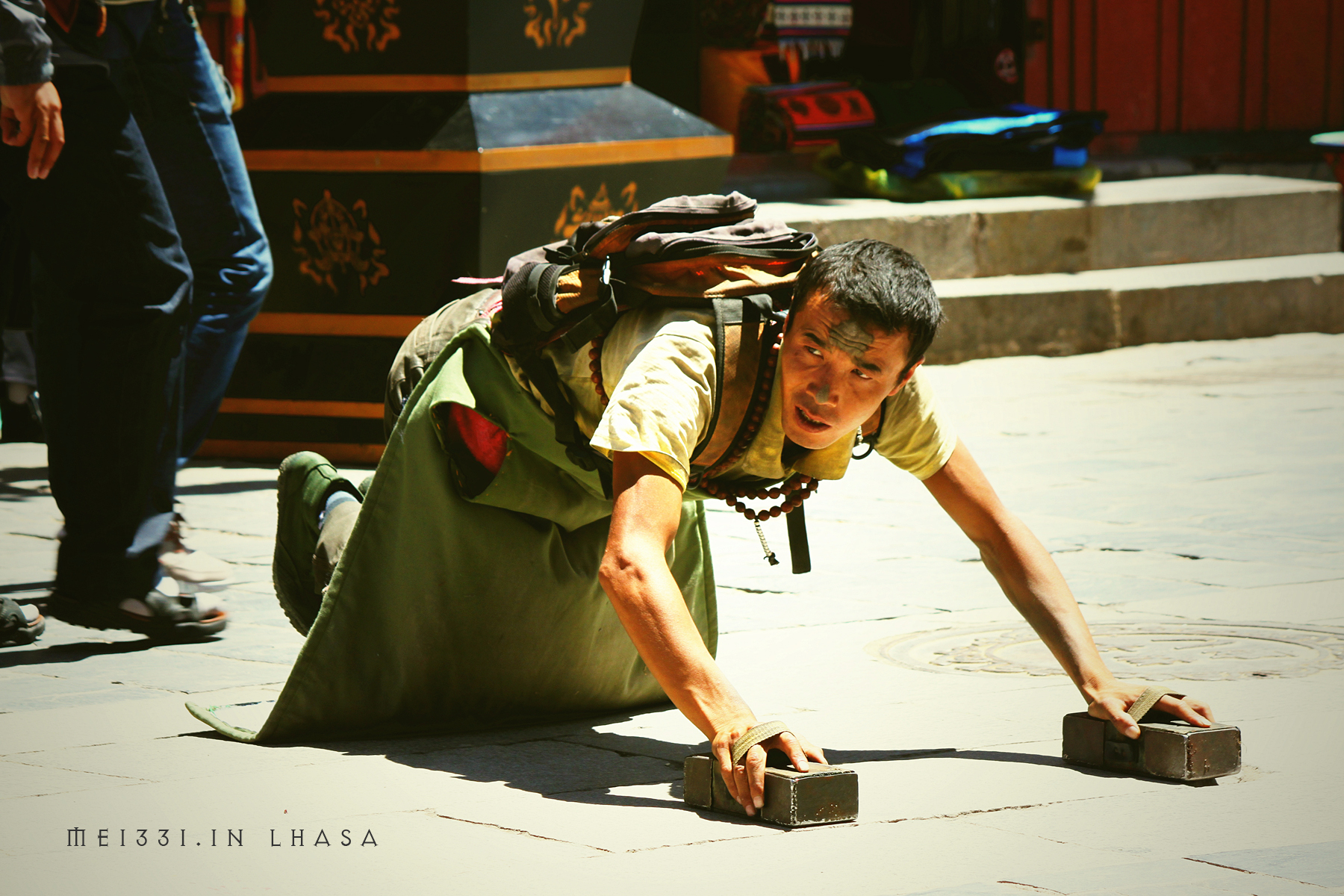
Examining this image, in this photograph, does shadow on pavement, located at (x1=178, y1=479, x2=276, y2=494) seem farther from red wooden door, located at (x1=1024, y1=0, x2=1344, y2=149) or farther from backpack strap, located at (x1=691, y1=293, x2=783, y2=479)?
red wooden door, located at (x1=1024, y1=0, x2=1344, y2=149)

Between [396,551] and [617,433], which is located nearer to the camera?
[617,433]

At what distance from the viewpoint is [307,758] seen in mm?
2928

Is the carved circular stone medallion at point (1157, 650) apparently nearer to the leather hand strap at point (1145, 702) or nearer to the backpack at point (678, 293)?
the leather hand strap at point (1145, 702)

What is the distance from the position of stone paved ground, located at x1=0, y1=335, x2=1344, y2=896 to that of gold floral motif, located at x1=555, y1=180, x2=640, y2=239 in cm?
138

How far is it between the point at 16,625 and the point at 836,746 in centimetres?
172

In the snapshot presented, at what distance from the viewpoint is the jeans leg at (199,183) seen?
14.0ft

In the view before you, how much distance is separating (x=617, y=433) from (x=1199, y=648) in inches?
63.8

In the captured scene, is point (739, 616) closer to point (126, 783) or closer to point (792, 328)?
point (792, 328)

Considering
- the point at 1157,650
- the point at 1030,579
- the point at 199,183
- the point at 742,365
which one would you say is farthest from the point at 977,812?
the point at 199,183

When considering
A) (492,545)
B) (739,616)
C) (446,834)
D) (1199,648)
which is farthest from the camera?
(739,616)

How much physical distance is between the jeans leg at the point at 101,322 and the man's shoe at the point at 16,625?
108 mm

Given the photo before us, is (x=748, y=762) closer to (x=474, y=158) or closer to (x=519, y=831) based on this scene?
(x=519, y=831)

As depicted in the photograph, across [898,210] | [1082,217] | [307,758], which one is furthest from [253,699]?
[1082,217]

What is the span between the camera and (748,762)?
A: 2.49 m
